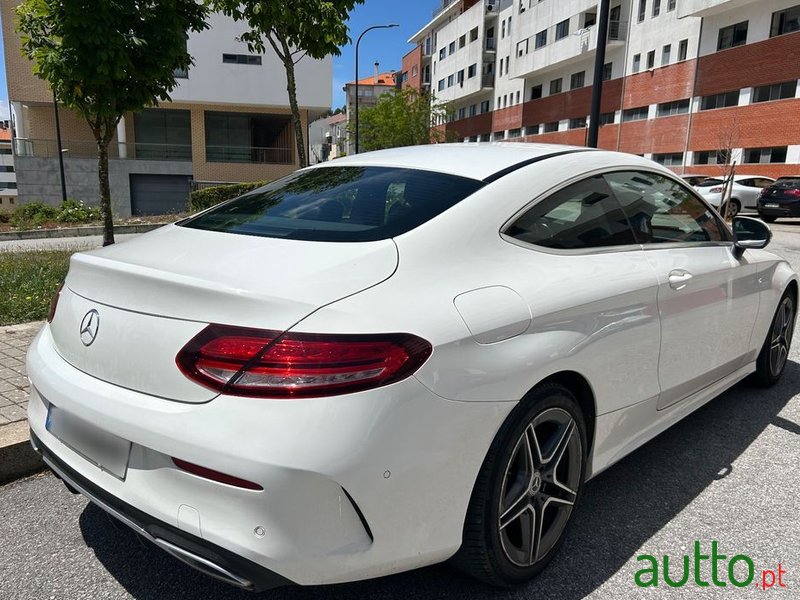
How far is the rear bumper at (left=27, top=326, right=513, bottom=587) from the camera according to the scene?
172 centimetres

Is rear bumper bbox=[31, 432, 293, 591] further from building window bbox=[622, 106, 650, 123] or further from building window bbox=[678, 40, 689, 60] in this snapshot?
building window bbox=[622, 106, 650, 123]

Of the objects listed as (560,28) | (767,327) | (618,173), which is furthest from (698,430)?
(560,28)

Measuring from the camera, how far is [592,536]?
2.77 m

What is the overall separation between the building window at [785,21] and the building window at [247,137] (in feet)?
81.4

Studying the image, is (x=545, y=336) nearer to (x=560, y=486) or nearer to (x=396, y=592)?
(x=560, y=486)

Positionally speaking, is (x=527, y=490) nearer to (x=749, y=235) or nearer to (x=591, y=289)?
(x=591, y=289)

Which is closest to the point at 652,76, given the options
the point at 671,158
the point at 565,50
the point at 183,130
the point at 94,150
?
the point at 671,158

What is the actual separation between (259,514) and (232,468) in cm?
15

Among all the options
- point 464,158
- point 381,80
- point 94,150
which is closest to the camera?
point 464,158

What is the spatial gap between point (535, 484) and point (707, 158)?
3876cm

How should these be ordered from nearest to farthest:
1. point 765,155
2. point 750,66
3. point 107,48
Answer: point 107,48 < point 765,155 < point 750,66

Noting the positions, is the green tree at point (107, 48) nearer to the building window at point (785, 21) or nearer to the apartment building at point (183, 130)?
the apartment building at point (183, 130)

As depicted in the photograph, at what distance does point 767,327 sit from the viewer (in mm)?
4270

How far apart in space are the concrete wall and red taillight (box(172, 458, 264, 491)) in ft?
99.7
